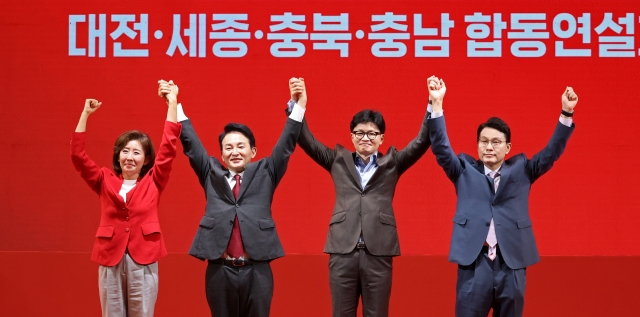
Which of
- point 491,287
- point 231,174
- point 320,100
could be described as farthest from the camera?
→ point 320,100

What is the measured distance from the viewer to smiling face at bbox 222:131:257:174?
293cm

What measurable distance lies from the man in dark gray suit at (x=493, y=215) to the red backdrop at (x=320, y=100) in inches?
44.3

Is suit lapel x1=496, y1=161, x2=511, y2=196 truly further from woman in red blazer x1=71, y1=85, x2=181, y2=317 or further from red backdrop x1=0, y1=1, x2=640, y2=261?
woman in red blazer x1=71, y1=85, x2=181, y2=317

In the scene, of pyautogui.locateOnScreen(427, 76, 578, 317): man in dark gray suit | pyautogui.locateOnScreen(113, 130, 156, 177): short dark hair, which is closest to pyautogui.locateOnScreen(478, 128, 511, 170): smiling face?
pyautogui.locateOnScreen(427, 76, 578, 317): man in dark gray suit

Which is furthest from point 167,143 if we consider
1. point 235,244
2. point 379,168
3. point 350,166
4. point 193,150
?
point 379,168

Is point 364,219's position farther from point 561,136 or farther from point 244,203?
point 561,136

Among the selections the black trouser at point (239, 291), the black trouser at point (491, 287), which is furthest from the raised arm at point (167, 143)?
the black trouser at point (491, 287)

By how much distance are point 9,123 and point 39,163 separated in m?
0.27

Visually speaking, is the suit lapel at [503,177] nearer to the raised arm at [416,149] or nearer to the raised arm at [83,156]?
the raised arm at [416,149]

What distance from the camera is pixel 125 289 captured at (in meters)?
2.85

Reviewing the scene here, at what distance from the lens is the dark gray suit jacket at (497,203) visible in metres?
2.78

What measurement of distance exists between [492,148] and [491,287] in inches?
20.9

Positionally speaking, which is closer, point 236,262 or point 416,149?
point 236,262

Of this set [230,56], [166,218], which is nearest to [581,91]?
[230,56]
